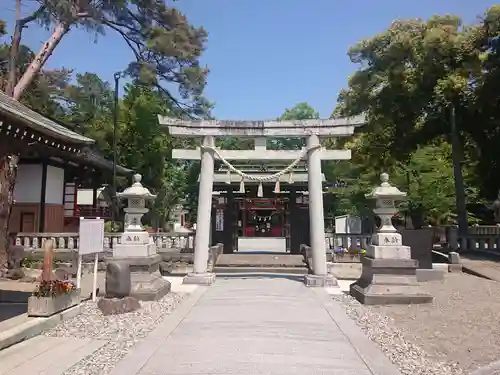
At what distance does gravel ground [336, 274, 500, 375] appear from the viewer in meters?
5.53

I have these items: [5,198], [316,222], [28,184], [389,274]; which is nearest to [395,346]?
[389,274]

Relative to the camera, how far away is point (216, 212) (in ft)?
67.9

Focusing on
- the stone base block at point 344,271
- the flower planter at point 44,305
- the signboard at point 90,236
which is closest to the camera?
the flower planter at point 44,305

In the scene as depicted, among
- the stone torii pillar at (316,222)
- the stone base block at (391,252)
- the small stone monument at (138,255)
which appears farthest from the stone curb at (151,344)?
the stone base block at (391,252)

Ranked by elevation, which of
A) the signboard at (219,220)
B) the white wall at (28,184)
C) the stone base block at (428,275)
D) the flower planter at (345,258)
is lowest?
the stone base block at (428,275)

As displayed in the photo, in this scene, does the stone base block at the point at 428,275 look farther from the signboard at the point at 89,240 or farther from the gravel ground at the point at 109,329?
the signboard at the point at 89,240

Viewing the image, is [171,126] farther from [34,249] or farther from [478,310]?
[478,310]

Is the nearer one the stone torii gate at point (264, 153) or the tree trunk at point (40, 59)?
the stone torii gate at point (264, 153)

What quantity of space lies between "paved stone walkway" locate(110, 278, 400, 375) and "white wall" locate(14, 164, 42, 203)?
10949 mm

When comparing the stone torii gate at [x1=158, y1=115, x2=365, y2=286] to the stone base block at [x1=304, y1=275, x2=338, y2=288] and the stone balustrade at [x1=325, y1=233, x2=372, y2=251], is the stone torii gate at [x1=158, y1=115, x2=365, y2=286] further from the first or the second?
the stone balustrade at [x1=325, y1=233, x2=372, y2=251]

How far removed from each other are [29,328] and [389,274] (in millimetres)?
7288

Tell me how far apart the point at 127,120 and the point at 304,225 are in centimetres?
1435

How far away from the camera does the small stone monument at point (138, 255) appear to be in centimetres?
991

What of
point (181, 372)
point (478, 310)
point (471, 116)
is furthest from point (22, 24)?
point (471, 116)
